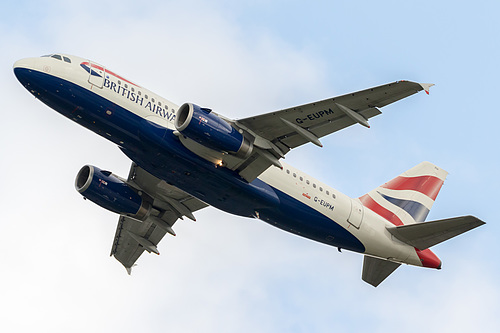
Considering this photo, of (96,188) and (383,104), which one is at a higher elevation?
(383,104)

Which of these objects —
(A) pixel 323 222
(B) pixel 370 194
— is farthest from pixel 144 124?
(B) pixel 370 194

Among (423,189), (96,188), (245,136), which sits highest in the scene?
(423,189)

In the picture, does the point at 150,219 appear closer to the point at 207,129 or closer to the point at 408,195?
the point at 207,129

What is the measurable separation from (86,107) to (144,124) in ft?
8.67

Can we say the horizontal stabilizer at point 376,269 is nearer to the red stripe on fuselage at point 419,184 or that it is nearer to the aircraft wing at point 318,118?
the red stripe on fuselage at point 419,184

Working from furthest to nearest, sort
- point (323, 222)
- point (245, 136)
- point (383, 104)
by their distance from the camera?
point (323, 222) → point (245, 136) → point (383, 104)

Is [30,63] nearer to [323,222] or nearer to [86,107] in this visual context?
[86,107]

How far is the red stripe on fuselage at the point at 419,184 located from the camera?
137 ft

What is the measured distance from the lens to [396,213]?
40.1 metres

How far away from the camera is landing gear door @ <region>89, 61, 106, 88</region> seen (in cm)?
3219

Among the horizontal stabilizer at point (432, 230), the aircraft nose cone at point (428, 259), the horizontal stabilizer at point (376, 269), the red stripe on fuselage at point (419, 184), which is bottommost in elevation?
the horizontal stabilizer at point (376, 269)

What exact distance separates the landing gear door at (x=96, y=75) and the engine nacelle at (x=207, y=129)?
3831mm

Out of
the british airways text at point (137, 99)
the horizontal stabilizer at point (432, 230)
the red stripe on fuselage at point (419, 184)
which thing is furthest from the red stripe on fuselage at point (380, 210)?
the british airways text at point (137, 99)

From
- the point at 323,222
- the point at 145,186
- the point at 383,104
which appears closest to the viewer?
the point at 383,104
